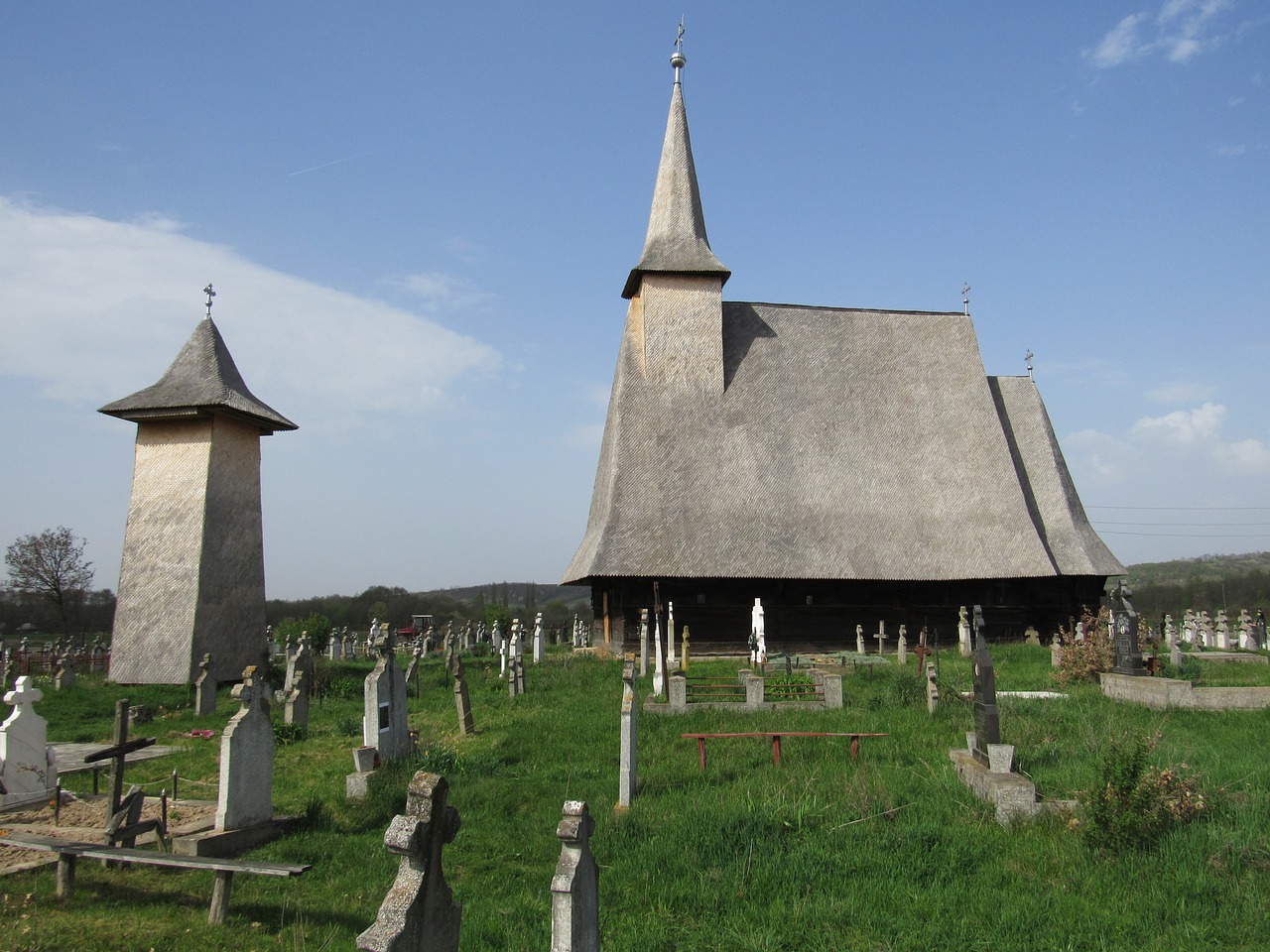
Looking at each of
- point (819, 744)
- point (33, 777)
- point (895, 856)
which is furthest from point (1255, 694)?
point (33, 777)

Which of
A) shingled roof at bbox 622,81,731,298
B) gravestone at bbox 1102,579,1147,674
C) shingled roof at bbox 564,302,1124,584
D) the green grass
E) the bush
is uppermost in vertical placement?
shingled roof at bbox 622,81,731,298

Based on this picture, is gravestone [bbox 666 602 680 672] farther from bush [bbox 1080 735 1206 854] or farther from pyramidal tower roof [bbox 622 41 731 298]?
bush [bbox 1080 735 1206 854]

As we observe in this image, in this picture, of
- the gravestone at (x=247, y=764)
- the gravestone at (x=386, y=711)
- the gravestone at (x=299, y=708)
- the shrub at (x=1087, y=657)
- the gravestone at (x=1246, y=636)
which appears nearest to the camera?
the gravestone at (x=247, y=764)

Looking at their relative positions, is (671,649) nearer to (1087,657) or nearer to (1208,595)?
(1087,657)

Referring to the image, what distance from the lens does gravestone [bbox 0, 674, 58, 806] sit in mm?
8344

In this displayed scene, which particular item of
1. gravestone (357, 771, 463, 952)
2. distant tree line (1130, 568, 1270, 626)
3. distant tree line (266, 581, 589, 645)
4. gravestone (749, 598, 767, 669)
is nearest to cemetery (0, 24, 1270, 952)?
gravestone (357, 771, 463, 952)

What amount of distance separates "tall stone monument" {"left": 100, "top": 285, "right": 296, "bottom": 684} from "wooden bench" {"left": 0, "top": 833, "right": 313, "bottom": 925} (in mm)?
12593

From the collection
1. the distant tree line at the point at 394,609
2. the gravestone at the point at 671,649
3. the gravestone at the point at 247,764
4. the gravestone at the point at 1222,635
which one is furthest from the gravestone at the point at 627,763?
the distant tree line at the point at 394,609

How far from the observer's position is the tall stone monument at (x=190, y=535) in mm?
18219

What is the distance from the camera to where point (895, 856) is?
6070 millimetres

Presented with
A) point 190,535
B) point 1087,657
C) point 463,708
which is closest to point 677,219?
point 190,535

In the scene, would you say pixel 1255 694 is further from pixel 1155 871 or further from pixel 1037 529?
pixel 1037 529

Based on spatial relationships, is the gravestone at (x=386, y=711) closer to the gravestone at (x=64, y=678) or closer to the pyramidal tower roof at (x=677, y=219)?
the gravestone at (x=64, y=678)

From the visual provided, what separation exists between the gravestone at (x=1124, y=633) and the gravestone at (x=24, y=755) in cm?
1358
